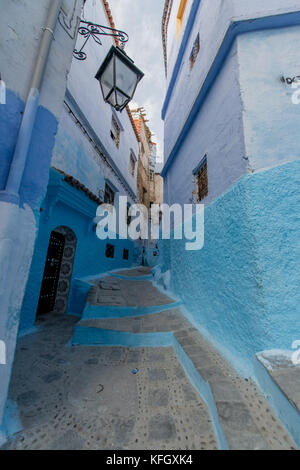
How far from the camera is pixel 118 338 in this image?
357cm

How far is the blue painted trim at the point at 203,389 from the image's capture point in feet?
5.16

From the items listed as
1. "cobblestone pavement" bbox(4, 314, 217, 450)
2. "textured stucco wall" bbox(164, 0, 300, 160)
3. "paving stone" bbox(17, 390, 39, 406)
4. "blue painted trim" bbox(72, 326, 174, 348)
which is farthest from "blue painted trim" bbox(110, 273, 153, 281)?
"textured stucco wall" bbox(164, 0, 300, 160)

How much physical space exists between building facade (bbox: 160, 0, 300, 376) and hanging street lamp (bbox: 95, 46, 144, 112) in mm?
1670

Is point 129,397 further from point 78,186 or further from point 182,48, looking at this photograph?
point 182,48

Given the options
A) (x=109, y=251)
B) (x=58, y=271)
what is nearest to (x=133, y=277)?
(x=109, y=251)

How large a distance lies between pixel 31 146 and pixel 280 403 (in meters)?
3.56

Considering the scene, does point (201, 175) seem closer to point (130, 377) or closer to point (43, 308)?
point (130, 377)

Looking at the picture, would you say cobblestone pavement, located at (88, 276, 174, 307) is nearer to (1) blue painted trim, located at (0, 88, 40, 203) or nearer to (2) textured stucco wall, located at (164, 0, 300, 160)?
(1) blue painted trim, located at (0, 88, 40, 203)

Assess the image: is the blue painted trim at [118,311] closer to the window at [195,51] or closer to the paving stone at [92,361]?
the paving stone at [92,361]

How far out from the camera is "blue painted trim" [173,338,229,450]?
5.16ft

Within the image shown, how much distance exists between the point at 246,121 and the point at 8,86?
2996mm

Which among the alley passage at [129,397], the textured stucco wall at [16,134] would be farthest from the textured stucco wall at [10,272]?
the alley passage at [129,397]

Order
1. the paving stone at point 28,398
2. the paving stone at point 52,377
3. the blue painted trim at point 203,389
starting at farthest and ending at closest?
the paving stone at point 52,377 < the paving stone at point 28,398 < the blue painted trim at point 203,389

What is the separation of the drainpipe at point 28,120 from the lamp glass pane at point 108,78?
818 mm
